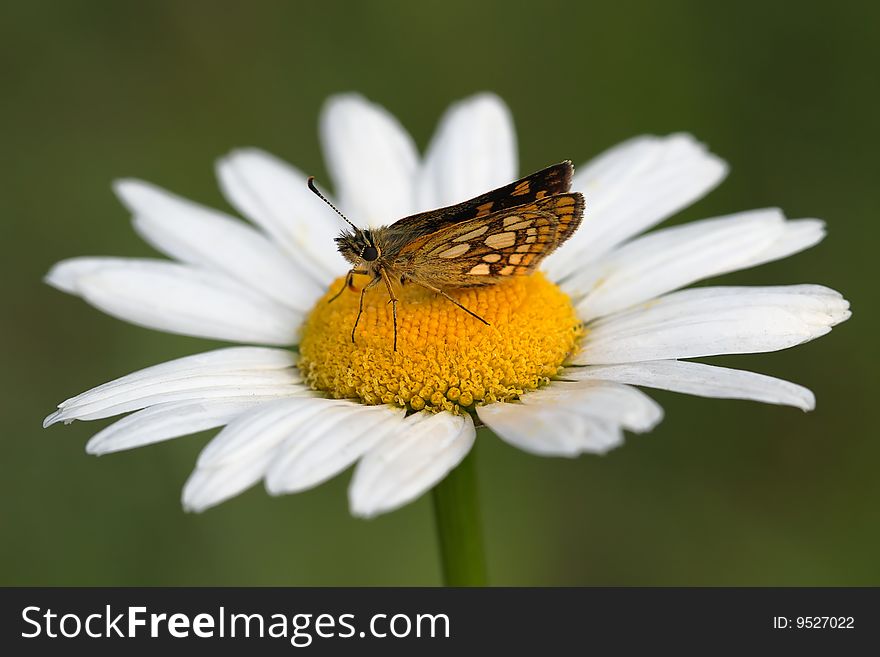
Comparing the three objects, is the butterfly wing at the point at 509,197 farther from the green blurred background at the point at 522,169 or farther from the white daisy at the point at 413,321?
the green blurred background at the point at 522,169

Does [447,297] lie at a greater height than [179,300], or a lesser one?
lesser

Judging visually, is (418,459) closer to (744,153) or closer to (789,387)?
(789,387)

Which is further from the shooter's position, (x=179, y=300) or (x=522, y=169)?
(x=522, y=169)

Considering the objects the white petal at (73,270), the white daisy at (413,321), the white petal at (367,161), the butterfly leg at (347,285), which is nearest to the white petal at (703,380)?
the white daisy at (413,321)

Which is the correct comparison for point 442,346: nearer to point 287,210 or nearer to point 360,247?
point 360,247

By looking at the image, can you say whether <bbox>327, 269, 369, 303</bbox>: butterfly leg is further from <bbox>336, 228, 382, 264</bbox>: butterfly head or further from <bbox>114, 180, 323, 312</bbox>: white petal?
<bbox>114, 180, 323, 312</bbox>: white petal

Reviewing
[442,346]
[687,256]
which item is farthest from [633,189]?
[442,346]
